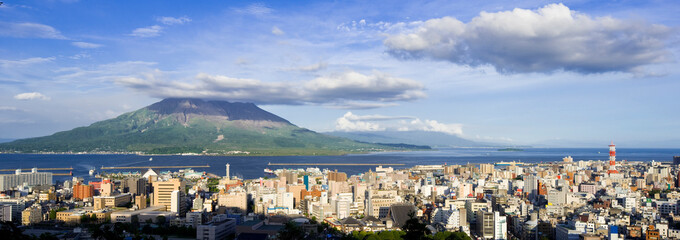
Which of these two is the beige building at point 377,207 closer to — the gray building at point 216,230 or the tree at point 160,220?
the gray building at point 216,230

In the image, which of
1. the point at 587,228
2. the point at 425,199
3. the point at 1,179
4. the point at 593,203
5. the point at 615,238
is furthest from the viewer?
the point at 1,179

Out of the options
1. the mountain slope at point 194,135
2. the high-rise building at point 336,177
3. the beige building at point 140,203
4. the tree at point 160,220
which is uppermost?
the mountain slope at point 194,135

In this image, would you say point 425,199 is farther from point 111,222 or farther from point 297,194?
point 111,222

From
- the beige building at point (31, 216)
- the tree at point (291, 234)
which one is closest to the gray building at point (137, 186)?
the beige building at point (31, 216)

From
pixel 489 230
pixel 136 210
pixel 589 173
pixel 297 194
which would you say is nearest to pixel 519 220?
pixel 489 230

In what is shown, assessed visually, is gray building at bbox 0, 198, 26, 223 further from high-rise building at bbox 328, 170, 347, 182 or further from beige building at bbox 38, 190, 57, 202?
high-rise building at bbox 328, 170, 347, 182

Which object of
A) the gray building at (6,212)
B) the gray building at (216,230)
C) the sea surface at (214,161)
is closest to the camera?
the gray building at (216,230)

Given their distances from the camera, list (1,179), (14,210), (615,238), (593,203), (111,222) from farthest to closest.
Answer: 1. (1,179)
2. (593,203)
3. (14,210)
4. (111,222)
5. (615,238)
